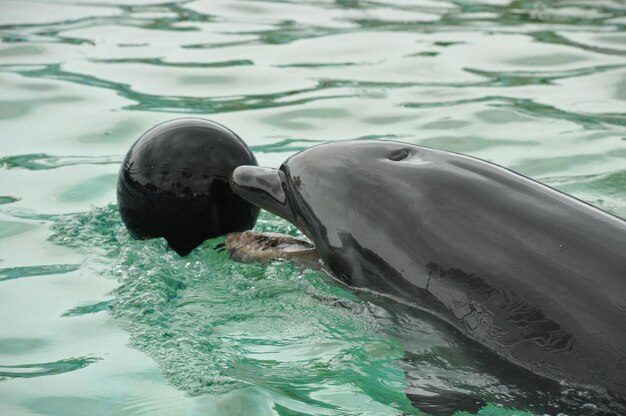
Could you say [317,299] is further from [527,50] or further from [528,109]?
[527,50]

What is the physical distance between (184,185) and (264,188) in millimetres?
630

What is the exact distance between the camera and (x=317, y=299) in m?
5.15

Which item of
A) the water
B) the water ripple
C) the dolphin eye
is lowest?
the water ripple

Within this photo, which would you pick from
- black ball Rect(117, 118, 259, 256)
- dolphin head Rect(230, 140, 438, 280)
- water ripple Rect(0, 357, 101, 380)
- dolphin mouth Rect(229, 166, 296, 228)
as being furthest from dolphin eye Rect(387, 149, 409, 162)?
water ripple Rect(0, 357, 101, 380)

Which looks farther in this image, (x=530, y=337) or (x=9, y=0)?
(x=9, y=0)

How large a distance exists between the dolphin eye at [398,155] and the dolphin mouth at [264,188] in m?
0.60

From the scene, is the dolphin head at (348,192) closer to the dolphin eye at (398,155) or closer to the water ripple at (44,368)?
the dolphin eye at (398,155)

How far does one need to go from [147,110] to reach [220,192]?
3942mm

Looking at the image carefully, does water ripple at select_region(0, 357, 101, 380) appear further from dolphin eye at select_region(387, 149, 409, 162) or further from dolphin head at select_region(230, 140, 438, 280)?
dolphin eye at select_region(387, 149, 409, 162)

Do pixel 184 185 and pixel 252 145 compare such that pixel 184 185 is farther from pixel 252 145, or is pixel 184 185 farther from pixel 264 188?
pixel 252 145

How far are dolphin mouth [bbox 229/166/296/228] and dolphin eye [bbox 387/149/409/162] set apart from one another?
599 mm

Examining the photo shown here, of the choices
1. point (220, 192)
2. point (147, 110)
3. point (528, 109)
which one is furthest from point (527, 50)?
point (220, 192)

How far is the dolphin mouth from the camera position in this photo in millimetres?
5281

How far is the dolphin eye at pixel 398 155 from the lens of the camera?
4.89 m
